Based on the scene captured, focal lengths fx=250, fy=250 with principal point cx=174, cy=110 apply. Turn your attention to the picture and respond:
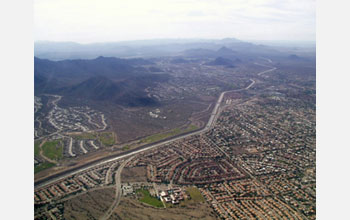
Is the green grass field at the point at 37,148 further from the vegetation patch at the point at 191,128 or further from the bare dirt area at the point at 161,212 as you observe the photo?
the vegetation patch at the point at 191,128

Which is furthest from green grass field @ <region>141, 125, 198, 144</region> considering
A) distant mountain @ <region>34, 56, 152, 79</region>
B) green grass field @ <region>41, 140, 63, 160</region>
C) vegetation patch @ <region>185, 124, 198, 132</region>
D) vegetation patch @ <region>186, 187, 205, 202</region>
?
distant mountain @ <region>34, 56, 152, 79</region>

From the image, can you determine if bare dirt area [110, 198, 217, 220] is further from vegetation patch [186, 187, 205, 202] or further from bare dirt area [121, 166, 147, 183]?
bare dirt area [121, 166, 147, 183]

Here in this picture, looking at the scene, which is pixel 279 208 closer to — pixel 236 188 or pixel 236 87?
pixel 236 188

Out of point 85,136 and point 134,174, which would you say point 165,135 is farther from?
point 85,136

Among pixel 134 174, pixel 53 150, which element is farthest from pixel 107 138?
pixel 134 174

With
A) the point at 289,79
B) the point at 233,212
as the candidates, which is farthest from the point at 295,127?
the point at 289,79

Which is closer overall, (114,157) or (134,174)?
(134,174)
